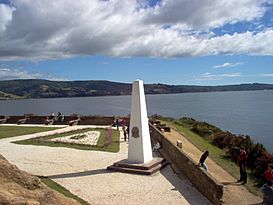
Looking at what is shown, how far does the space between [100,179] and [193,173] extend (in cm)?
376

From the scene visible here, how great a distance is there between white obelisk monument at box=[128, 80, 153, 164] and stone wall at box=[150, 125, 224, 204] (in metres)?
1.46

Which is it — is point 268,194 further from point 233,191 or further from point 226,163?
point 226,163

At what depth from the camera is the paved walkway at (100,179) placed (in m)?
12.0

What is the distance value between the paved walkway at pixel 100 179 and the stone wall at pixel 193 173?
28cm

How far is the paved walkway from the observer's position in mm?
12023

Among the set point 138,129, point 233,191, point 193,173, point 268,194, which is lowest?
point 233,191

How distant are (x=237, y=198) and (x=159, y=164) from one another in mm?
5035

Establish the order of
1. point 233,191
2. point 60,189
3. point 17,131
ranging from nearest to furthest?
1. point 233,191
2. point 60,189
3. point 17,131

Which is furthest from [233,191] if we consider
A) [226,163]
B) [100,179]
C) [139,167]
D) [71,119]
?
[71,119]

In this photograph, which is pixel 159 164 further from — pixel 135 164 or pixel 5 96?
pixel 5 96

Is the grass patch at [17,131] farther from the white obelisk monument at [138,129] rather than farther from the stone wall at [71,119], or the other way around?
the white obelisk monument at [138,129]

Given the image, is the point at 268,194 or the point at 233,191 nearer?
the point at 268,194


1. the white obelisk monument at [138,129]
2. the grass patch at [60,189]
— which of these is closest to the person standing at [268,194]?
the grass patch at [60,189]

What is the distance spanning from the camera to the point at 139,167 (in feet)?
51.1
